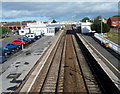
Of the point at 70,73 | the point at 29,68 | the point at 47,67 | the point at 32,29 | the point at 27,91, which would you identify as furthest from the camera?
the point at 32,29

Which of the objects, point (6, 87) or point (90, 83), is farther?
point (90, 83)

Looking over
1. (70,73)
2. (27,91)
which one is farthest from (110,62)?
(27,91)

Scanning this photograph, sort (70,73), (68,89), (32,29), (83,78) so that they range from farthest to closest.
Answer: (32,29) < (70,73) < (83,78) < (68,89)

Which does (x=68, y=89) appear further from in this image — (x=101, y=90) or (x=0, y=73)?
(x=0, y=73)

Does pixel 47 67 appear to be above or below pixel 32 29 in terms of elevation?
below

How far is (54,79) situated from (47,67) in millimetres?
3976

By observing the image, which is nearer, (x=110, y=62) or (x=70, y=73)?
(x=70, y=73)

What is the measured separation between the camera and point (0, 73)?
15.5 meters

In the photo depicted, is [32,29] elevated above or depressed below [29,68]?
above

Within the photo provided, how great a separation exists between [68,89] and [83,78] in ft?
8.75

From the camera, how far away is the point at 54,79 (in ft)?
45.8

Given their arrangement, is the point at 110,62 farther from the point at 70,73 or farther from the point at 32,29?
the point at 32,29

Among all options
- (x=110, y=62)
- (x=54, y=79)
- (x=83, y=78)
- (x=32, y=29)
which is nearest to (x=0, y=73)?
(x=54, y=79)

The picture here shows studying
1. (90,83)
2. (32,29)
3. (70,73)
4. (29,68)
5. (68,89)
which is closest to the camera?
(68,89)
